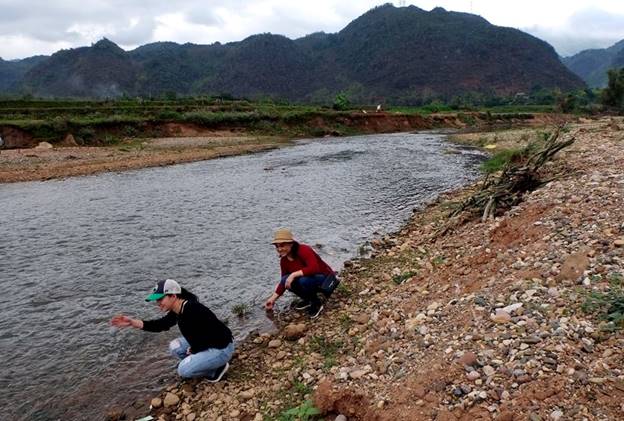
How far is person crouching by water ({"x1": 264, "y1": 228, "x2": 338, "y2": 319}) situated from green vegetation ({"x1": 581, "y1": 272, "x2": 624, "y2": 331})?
439cm

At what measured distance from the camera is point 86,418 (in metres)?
6.29

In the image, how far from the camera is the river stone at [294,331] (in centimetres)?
794

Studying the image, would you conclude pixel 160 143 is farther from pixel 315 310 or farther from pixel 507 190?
pixel 315 310

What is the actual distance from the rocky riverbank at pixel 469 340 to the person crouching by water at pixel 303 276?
1.34 feet

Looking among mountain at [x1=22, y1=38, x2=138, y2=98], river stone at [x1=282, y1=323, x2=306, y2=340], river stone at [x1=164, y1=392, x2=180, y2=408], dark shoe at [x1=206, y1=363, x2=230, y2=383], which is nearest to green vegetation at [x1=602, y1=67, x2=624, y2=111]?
river stone at [x1=282, y1=323, x2=306, y2=340]

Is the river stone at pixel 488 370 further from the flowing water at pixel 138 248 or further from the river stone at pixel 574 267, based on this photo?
the flowing water at pixel 138 248

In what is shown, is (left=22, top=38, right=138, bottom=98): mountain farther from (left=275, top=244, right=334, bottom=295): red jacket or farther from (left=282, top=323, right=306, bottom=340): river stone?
(left=282, top=323, right=306, bottom=340): river stone

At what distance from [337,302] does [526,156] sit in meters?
9.72

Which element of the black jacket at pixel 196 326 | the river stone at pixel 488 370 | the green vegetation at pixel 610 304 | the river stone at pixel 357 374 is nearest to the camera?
the river stone at pixel 488 370

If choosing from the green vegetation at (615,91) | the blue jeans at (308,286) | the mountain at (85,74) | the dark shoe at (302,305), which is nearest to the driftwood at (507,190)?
the dark shoe at (302,305)

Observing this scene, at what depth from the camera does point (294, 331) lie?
800 centimetres

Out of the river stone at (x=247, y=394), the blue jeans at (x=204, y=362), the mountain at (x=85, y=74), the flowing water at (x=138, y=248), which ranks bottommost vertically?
the flowing water at (x=138, y=248)

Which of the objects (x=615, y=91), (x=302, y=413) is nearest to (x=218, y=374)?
(x=302, y=413)

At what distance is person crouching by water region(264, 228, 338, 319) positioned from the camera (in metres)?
8.47
